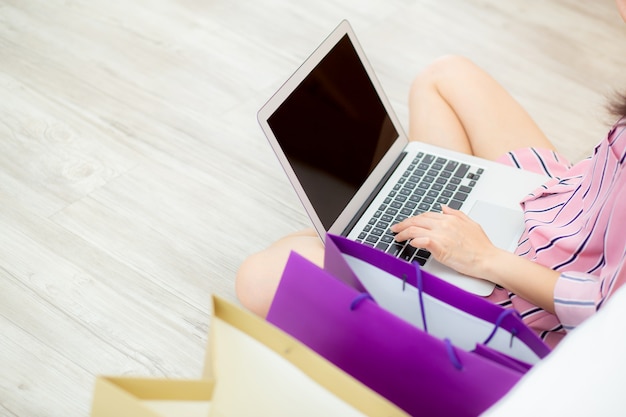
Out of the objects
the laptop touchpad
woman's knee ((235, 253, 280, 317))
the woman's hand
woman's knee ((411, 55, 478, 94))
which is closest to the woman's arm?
the woman's hand

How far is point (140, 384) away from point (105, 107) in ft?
4.14

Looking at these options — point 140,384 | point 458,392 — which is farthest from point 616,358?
point 140,384

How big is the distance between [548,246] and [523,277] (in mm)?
90

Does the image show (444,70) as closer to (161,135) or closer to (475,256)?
(475,256)

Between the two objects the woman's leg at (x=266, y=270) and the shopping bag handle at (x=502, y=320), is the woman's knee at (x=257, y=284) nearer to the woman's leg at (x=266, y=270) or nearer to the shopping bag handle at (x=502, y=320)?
the woman's leg at (x=266, y=270)

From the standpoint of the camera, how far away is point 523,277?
100 cm

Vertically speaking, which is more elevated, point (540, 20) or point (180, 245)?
point (540, 20)

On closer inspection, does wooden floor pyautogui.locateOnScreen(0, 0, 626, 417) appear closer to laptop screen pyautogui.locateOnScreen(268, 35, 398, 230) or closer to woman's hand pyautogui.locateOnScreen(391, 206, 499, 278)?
laptop screen pyautogui.locateOnScreen(268, 35, 398, 230)

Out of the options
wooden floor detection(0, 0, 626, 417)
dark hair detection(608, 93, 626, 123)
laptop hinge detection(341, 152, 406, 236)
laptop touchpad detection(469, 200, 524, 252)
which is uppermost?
dark hair detection(608, 93, 626, 123)

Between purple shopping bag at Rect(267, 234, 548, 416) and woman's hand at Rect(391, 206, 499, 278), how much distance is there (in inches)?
9.1

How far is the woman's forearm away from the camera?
979 millimetres

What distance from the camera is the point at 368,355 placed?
79 centimetres

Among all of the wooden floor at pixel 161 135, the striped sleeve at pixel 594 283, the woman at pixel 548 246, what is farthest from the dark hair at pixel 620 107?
the wooden floor at pixel 161 135

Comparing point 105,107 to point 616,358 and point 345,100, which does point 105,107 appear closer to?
point 345,100
